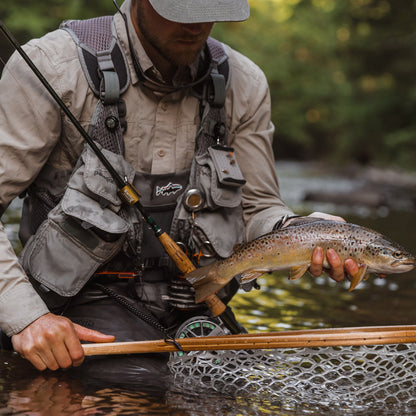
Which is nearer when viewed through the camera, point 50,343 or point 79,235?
point 50,343

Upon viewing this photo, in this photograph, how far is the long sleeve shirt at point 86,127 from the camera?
272 centimetres

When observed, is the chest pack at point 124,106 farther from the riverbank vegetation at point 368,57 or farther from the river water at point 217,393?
the riverbank vegetation at point 368,57

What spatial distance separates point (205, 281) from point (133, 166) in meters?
0.65

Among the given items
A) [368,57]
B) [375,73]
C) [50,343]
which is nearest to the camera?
[50,343]

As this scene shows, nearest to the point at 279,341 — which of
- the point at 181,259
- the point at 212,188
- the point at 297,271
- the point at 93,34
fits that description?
the point at 297,271

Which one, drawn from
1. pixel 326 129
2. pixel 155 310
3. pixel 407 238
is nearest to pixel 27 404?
pixel 155 310

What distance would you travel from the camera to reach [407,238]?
8203mm

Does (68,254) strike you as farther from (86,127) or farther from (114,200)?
(86,127)

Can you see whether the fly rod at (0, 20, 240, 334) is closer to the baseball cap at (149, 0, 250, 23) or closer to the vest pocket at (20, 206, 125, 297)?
the vest pocket at (20, 206, 125, 297)

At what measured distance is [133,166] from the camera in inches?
118

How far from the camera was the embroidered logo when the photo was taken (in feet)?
9.95

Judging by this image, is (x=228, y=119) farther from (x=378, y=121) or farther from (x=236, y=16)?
(x=378, y=121)

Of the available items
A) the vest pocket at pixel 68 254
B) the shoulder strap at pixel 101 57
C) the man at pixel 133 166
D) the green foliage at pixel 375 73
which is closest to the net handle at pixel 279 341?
the man at pixel 133 166

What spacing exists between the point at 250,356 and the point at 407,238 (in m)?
5.77
